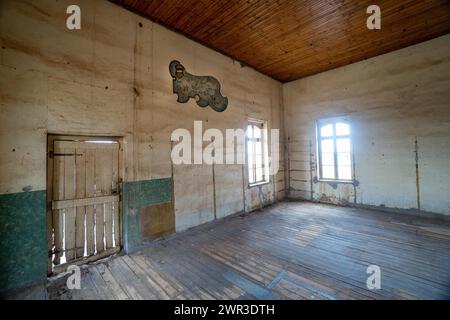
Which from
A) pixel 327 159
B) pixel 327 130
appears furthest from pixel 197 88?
pixel 327 159

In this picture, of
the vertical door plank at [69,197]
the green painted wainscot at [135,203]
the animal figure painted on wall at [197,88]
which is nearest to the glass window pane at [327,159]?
the animal figure painted on wall at [197,88]

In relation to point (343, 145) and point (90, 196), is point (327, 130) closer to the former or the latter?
point (343, 145)

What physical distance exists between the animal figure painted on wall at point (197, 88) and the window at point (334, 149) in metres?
3.39

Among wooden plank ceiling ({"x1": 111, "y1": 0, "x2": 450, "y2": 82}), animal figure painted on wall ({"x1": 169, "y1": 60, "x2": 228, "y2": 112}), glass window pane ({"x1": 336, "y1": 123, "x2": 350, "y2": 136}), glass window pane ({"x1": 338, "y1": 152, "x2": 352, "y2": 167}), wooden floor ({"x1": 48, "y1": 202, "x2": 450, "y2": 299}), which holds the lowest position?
wooden floor ({"x1": 48, "y1": 202, "x2": 450, "y2": 299})

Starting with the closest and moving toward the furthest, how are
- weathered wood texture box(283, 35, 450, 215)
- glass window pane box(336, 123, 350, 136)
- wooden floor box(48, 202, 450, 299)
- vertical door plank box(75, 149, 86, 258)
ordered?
1. wooden floor box(48, 202, 450, 299)
2. vertical door plank box(75, 149, 86, 258)
3. weathered wood texture box(283, 35, 450, 215)
4. glass window pane box(336, 123, 350, 136)

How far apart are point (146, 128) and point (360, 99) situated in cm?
557

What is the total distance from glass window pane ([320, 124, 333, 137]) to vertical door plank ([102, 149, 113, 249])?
5.85 m

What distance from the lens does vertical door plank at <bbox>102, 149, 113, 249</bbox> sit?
3154mm

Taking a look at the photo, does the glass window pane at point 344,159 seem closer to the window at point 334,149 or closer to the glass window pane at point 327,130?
the window at point 334,149

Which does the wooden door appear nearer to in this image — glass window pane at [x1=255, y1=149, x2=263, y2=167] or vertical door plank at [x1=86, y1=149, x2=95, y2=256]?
vertical door plank at [x1=86, y1=149, x2=95, y2=256]

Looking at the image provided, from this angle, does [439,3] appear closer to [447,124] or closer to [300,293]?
[447,124]

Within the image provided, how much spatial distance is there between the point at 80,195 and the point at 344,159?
638 centimetres

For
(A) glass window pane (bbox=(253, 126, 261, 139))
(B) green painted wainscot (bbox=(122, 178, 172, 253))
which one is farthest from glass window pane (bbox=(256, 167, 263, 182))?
(B) green painted wainscot (bbox=(122, 178, 172, 253))

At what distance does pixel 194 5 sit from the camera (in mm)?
3393
